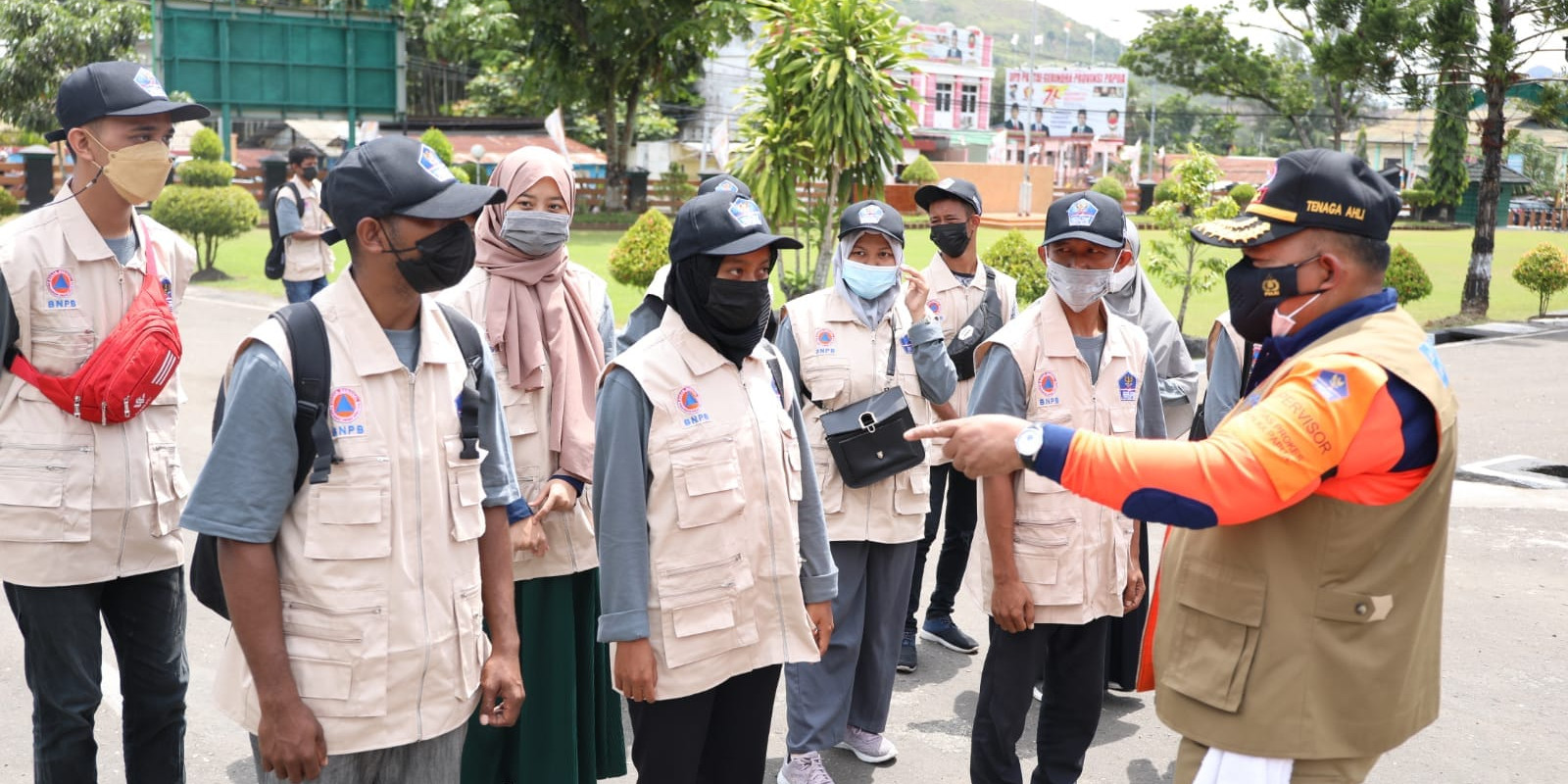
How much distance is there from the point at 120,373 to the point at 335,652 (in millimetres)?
1459

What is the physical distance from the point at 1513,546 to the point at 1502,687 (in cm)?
268

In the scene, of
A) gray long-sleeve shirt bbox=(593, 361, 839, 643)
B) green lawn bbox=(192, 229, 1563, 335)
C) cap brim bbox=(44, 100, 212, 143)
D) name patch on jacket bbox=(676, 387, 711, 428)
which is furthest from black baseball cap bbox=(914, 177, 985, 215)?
green lawn bbox=(192, 229, 1563, 335)

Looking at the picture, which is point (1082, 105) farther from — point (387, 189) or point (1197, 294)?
point (387, 189)

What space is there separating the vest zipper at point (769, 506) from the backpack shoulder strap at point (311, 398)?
1168mm

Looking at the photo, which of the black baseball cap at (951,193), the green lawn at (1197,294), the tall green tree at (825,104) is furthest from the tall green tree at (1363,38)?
the black baseball cap at (951,193)

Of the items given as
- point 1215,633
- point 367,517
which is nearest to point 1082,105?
point 1215,633

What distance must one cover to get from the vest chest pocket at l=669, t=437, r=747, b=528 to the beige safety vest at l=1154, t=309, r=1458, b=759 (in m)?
1.21

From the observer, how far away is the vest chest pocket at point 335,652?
2.80 meters

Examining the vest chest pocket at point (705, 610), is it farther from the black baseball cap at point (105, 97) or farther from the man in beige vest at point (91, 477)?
the black baseball cap at point (105, 97)

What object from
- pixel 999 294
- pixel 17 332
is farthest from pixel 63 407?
pixel 999 294

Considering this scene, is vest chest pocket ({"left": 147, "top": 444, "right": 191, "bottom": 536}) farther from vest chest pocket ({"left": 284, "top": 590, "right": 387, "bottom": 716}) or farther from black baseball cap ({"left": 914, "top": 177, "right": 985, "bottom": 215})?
black baseball cap ({"left": 914, "top": 177, "right": 985, "bottom": 215})

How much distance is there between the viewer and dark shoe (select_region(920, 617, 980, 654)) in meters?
6.34

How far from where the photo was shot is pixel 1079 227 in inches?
171

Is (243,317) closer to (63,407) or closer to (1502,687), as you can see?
(63,407)
